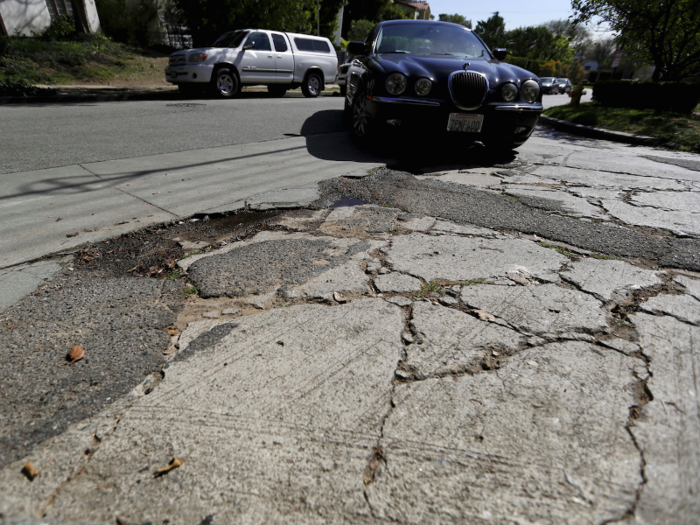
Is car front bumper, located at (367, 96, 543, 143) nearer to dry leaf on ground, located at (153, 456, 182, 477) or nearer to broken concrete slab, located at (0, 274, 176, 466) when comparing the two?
broken concrete slab, located at (0, 274, 176, 466)

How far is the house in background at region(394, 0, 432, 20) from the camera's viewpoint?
5008 cm

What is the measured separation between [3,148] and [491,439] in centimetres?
593

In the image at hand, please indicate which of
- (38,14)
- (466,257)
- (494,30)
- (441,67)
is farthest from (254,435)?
(494,30)

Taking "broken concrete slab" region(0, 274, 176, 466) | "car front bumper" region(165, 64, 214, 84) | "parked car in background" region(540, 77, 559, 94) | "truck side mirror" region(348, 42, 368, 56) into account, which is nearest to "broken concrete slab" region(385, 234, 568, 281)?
"broken concrete slab" region(0, 274, 176, 466)

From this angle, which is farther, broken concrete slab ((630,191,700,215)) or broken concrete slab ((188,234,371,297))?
broken concrete slab ((630,191,700,215))

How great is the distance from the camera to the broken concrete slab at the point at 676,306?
210 centimetres

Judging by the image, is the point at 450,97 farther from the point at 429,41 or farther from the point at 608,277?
the point at 608,277

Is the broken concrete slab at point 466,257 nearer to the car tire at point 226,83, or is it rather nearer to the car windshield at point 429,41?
the car windshield at point 429,41

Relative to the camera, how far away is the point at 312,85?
44.9ft

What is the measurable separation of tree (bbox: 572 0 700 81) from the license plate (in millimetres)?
9107

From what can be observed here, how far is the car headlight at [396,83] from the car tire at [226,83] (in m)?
7.78

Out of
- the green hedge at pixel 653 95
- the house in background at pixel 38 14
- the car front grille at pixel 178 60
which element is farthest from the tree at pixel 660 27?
the house in background at pixel 38 14

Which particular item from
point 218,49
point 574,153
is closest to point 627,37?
point 574,153

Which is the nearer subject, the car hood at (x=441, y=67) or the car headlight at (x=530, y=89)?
the car hood at (x=441, y=67)
